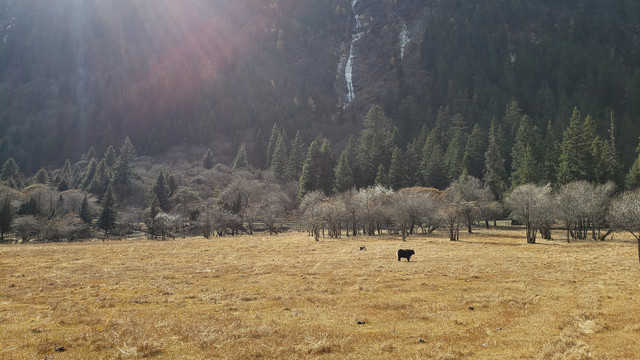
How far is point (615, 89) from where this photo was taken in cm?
11588

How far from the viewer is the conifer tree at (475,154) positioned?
90.5 m

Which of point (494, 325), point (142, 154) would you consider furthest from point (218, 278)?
point (142, 154)

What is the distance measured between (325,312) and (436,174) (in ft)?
278

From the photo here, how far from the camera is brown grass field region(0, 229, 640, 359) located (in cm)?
1037

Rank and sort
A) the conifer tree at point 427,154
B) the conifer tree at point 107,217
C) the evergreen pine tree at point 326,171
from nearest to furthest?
the conifer tree at point 107,217 < the conifer tree at point 427,154 < the evergreen pine tree at point 326,171

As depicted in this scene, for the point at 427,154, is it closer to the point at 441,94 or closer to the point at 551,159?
the point at 551,159

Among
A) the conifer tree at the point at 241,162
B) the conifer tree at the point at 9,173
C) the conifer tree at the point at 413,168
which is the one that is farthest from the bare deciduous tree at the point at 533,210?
the conifer tree at the point at 9,173

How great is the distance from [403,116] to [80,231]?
124m

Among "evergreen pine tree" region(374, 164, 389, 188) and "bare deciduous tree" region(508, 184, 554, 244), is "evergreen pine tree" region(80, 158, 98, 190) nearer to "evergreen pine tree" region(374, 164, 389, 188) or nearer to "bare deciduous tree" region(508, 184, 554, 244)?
"evergreen pine tree" region(374, 164, 389, 188)

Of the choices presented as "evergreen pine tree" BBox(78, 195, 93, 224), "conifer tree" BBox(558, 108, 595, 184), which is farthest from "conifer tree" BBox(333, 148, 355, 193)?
"evergreen pine tree" BBox(78, 195, 93, 224)

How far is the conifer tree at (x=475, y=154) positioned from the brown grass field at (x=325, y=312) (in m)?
66.7

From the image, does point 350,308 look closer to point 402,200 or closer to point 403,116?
point 402,200

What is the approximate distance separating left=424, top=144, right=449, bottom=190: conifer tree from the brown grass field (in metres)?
65.2

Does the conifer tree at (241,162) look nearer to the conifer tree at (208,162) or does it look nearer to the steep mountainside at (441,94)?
the steep mountainside at (441,94)
